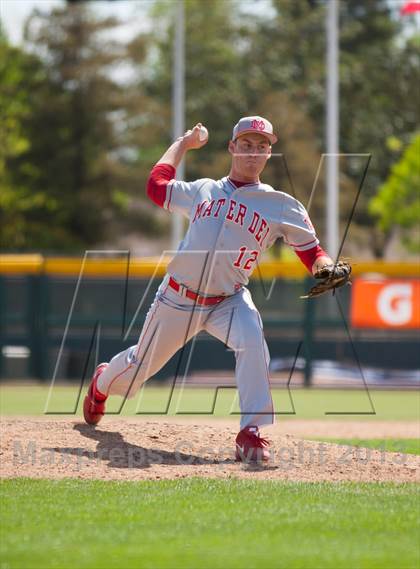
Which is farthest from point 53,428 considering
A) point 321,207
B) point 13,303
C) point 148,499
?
point 321,207

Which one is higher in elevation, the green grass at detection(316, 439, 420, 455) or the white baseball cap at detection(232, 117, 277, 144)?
the white baseball cap at detection(232, 117, 277, 144)

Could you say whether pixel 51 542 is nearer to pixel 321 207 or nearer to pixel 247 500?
pixel 247 500

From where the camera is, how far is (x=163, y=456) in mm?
7059

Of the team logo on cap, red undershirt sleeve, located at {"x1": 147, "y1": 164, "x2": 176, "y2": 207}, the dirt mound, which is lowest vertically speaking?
the dirt mound

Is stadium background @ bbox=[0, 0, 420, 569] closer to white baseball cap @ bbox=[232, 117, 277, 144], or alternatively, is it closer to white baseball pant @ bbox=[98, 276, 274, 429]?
white baseball pant @ bbox=[98, 276, 274, 429]

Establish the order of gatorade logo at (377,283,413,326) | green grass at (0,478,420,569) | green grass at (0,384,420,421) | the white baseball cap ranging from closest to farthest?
1. green grass at (0,478,420,569)
2. the white baseball cap
3. green grass at (0,384,420,421)
4. gatorade logo at (377,283,413,326)

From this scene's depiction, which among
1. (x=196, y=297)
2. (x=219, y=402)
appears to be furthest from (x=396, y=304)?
(x=196, y=297)

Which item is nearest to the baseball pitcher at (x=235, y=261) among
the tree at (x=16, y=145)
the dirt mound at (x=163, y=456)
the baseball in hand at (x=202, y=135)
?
the baseball in hand at (x=202, y=135)

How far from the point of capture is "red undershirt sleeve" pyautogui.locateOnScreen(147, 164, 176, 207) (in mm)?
7012

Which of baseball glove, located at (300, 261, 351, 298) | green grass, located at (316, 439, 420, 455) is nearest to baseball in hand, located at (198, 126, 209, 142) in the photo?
baseball glove, located at (300, 261, 351, 298)

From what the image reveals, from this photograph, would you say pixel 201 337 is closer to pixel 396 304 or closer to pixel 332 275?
pixel 396 304

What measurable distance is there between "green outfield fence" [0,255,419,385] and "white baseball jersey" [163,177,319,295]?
8941 millimetres

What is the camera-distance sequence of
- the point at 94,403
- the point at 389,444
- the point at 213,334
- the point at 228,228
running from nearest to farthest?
the point at 228,228 < the point at 213,334 < the point at 94,403 < the point at 389,444

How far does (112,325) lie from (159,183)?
9482mm
